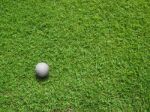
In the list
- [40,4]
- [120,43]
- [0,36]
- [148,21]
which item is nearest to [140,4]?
[148,21]

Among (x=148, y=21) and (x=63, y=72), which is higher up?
(x=148, y=21)

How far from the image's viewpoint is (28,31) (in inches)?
191

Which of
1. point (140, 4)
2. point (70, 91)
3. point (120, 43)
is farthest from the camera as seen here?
point (140, 4)

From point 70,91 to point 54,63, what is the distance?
48 cm

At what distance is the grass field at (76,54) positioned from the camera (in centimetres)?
431

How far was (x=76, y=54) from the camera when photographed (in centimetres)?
464

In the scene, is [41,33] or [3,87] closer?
[3,87]

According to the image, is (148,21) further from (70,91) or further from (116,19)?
(70,91)

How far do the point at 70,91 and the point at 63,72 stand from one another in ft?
0.99

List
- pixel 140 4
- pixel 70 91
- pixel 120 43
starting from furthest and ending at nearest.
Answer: pixel 140 4 → pixel 120 43 → pixel 70 91

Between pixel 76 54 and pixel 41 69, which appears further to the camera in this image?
pixel 76 54

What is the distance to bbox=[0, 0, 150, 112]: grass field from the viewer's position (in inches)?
170

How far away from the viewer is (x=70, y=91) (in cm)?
436

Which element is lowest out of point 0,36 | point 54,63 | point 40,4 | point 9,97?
point 9,97
